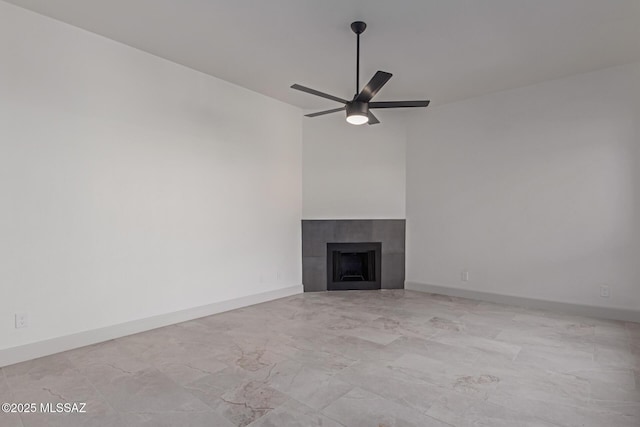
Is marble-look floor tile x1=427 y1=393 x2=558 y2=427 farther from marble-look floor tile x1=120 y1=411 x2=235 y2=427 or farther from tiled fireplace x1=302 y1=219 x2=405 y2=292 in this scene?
tiled fireplace x1=302 y1=219 x2=405 y2=292

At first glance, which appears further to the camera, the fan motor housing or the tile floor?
the fan motor housing

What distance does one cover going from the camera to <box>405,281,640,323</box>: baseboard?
3.94m

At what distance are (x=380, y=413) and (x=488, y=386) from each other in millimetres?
889

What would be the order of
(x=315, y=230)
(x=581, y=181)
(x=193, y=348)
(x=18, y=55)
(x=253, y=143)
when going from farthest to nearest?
(x=315, y=230) → (x=253, y=143) → (x=581, y=181) → (x=193, y=348) → (x=18, y=55)

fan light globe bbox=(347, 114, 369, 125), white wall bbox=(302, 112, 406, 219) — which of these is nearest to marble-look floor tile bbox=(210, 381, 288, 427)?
fan light globe bbox=(347, 114, 369, 125)

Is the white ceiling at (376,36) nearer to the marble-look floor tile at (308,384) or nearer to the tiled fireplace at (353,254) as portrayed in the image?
the tiled fireplace at (353,254)

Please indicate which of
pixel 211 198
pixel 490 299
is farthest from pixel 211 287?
pixel 490 299

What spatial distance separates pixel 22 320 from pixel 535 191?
561 cm

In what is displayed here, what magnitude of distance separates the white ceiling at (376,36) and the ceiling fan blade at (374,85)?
618 mm

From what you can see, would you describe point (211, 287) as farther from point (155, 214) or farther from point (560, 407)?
point (560, 407)

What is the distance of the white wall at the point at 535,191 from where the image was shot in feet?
12.9

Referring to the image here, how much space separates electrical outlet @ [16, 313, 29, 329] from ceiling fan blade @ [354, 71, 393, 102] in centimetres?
333

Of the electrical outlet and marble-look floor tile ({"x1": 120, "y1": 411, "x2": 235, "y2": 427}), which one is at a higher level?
the electrical outlet

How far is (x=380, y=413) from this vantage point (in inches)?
83.4
